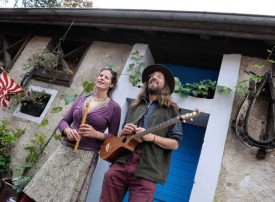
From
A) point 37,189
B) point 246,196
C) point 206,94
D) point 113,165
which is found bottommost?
point 37,189

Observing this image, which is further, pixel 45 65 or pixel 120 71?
pixel 45 65

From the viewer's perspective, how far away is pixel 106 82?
3068 mm

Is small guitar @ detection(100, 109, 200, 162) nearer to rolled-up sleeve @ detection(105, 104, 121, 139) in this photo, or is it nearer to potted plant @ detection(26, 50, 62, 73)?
rolled-up sleeve @ detection(105, 104, 121, 139)

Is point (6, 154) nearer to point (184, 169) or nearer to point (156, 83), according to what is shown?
point (184, 169)

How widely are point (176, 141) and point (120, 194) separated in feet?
2.54

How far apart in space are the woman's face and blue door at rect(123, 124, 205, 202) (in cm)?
176

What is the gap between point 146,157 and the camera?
2.55m

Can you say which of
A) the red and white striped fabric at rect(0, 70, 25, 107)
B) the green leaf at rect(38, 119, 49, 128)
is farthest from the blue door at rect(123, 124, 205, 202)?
the red and white striped fabric at rect(0, 70, 25, 107)

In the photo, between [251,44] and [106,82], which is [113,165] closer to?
[106,82]

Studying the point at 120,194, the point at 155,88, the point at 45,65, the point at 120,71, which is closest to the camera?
the point at 120,194

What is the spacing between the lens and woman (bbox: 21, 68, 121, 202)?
2.66 metres

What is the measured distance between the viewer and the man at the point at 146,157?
2.48 m

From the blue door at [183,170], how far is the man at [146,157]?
1.45 m

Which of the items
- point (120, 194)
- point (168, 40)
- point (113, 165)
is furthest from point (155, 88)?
point (168, 40)
